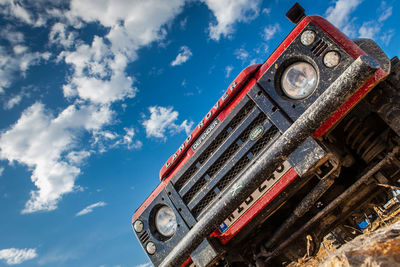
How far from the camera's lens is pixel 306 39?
2.29m

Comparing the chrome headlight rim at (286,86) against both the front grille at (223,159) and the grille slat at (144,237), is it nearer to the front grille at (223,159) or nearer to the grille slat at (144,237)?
the front grille at (223,159)

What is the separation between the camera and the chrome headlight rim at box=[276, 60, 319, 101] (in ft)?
7.42

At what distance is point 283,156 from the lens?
2.09 meters

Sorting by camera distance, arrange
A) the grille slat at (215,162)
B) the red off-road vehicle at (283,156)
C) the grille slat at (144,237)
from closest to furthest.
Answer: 1. the red off-road vehicle at (283,156)
2. the grille slat at (215,162)
3. the grille slat at (144,237)

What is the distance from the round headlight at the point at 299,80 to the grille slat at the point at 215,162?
1.13 ft

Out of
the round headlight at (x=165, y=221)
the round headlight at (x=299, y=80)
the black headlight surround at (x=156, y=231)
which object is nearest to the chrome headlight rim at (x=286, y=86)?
the round headlight at (x=299, y=80)

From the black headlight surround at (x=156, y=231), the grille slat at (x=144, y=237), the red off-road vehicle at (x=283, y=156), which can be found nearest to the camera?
the red off-road vehicle at (x=283, y=156)

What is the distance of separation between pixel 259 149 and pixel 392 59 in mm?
1439

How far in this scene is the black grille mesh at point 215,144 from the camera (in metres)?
2.64

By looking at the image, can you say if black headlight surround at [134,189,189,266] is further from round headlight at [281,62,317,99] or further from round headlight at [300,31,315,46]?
round headlight at [300,31,315,46]

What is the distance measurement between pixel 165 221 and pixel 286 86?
198 cm

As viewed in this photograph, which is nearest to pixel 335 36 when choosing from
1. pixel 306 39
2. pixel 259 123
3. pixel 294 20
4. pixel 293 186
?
pixel 306 39

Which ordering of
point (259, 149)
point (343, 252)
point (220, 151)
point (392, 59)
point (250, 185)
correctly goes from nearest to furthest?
1. point (343, 252)
2. point (250, 185)
3. point (392, 59)
4. point (259, 149)
5. point (220, 151)

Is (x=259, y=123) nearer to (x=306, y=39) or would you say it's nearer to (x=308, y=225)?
(x=306, y=39)
